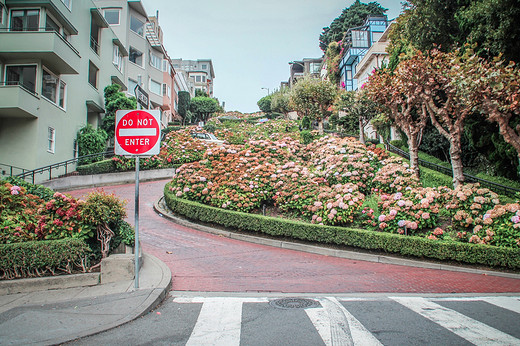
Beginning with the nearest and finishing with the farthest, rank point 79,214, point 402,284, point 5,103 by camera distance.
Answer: point 79,214 → point 402,284 → point 5,103

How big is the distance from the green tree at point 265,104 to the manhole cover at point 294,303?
3196 inches

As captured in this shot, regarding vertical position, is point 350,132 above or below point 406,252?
above

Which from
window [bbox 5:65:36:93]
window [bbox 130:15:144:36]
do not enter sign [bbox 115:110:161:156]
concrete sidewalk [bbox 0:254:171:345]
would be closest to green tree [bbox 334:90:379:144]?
window [bbox 5:65:36:93]

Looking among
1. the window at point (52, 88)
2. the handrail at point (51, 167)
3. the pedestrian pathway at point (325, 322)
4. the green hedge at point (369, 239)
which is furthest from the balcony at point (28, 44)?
the pedestrian pathway at point (325, 322)

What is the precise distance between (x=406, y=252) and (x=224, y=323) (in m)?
7.28

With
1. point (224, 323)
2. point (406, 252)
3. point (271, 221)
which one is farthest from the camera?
point (271, 221)

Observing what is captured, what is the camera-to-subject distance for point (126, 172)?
865 inches

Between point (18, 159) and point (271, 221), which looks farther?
point (18, 159)

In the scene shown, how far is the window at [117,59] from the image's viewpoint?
2946cm

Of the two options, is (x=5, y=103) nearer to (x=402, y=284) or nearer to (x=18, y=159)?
(x=18, y=159)

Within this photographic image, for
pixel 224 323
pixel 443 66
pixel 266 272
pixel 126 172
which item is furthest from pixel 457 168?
pixel 126 172

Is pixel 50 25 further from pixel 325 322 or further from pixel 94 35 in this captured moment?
pixel 325 322

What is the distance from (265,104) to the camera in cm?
8706

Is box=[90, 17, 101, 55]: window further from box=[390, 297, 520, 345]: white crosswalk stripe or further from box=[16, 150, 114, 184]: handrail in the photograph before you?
box=[390, 297, 520, 345]: white crosswalk stripe
